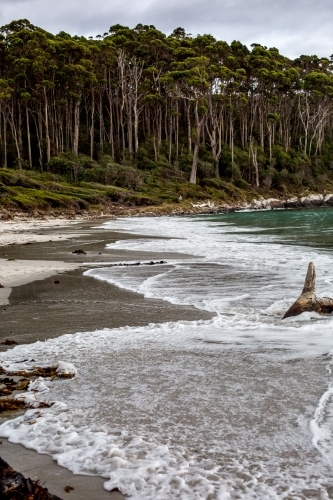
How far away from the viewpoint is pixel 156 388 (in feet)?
13.5

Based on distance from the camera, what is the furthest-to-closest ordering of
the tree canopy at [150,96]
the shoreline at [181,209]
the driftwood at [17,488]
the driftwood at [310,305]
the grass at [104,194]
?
the tree canopy at [150,96]
the grass at [104,194]
the shoreline at [181,209]
the driftwood at [310,305]
the driftwood at [17,488]

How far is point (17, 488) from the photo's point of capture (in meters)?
2.36

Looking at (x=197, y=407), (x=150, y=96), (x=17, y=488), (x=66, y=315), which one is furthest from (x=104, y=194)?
(x=17, y=488)

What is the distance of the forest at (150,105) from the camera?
4606 centimetres

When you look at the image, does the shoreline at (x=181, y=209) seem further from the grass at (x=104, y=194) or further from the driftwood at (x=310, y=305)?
the driftwood at (x=310, y=305)

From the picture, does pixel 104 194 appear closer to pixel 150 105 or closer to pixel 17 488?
pixel 150 105

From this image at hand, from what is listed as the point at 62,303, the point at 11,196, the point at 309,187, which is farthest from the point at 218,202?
the point at 62,303

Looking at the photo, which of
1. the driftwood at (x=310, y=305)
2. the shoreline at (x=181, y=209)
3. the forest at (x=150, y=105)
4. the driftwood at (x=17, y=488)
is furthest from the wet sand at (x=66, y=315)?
the forest at (x=150, y=105)

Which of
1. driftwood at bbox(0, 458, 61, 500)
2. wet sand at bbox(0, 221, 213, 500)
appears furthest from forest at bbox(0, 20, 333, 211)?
driftwood at bbox(0, 458, 61, 500)

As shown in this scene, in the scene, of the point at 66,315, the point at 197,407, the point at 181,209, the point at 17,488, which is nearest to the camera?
the point at 17,488

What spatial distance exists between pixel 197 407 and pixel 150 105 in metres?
56.0

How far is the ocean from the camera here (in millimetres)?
2811

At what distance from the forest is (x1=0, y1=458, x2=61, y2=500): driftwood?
42.5 m

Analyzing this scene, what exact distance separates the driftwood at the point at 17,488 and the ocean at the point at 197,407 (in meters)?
0.47
